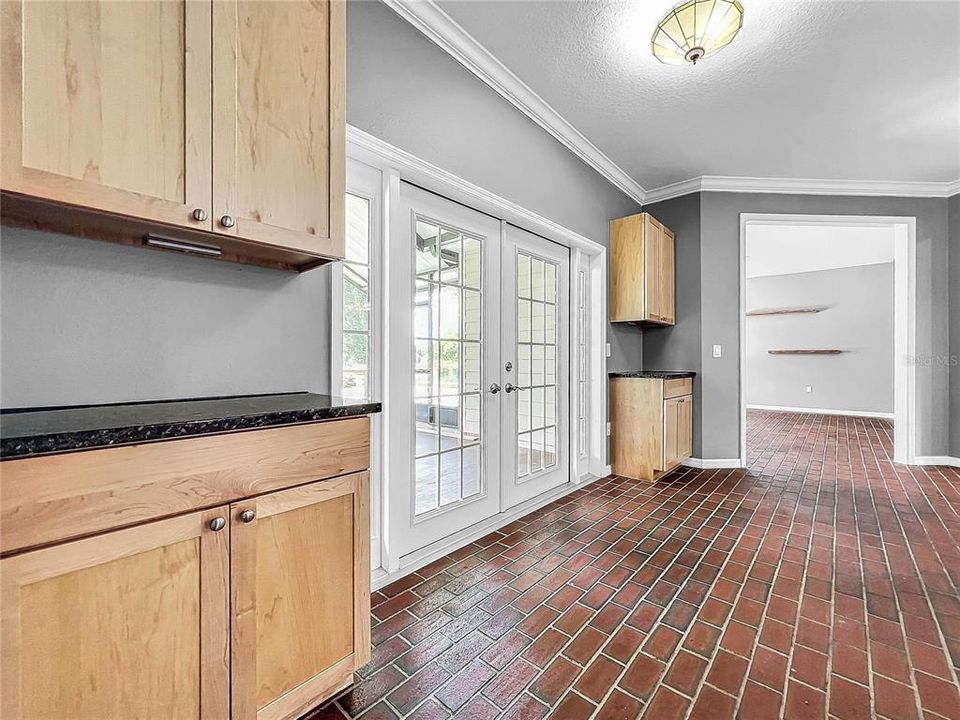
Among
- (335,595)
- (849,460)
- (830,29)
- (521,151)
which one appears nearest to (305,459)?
(335,595)

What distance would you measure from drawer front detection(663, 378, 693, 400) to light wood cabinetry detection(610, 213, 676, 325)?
1.86 ft

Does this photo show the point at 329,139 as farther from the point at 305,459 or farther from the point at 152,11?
the point at 305,459

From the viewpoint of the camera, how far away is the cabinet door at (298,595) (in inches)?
42.6

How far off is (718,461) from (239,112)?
4.44 metres

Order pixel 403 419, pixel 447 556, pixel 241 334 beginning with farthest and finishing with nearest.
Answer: pixel 447 556 → pixel 403 419 → pixel 241 334

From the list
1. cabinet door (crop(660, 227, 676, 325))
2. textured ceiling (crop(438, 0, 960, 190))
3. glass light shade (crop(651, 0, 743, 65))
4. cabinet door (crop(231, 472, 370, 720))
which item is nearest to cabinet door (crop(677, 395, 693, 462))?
cabinet door (crop(660, 227, 676, 325))

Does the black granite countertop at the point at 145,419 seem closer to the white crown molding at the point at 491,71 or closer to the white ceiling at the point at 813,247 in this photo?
the white crown molding at the point at 491,71

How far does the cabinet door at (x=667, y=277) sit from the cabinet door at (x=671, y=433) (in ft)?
2.69

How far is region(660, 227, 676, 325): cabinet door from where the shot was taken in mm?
3961

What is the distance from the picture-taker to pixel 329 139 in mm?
1384

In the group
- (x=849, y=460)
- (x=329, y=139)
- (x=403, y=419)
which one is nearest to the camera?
(x=329, y=139)

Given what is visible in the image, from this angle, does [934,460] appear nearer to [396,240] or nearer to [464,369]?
[464,369]

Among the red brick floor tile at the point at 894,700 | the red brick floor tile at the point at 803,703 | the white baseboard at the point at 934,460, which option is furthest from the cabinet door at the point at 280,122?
the white baseboard at the point at 934,460

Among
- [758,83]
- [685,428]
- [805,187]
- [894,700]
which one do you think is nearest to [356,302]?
[894,700]
